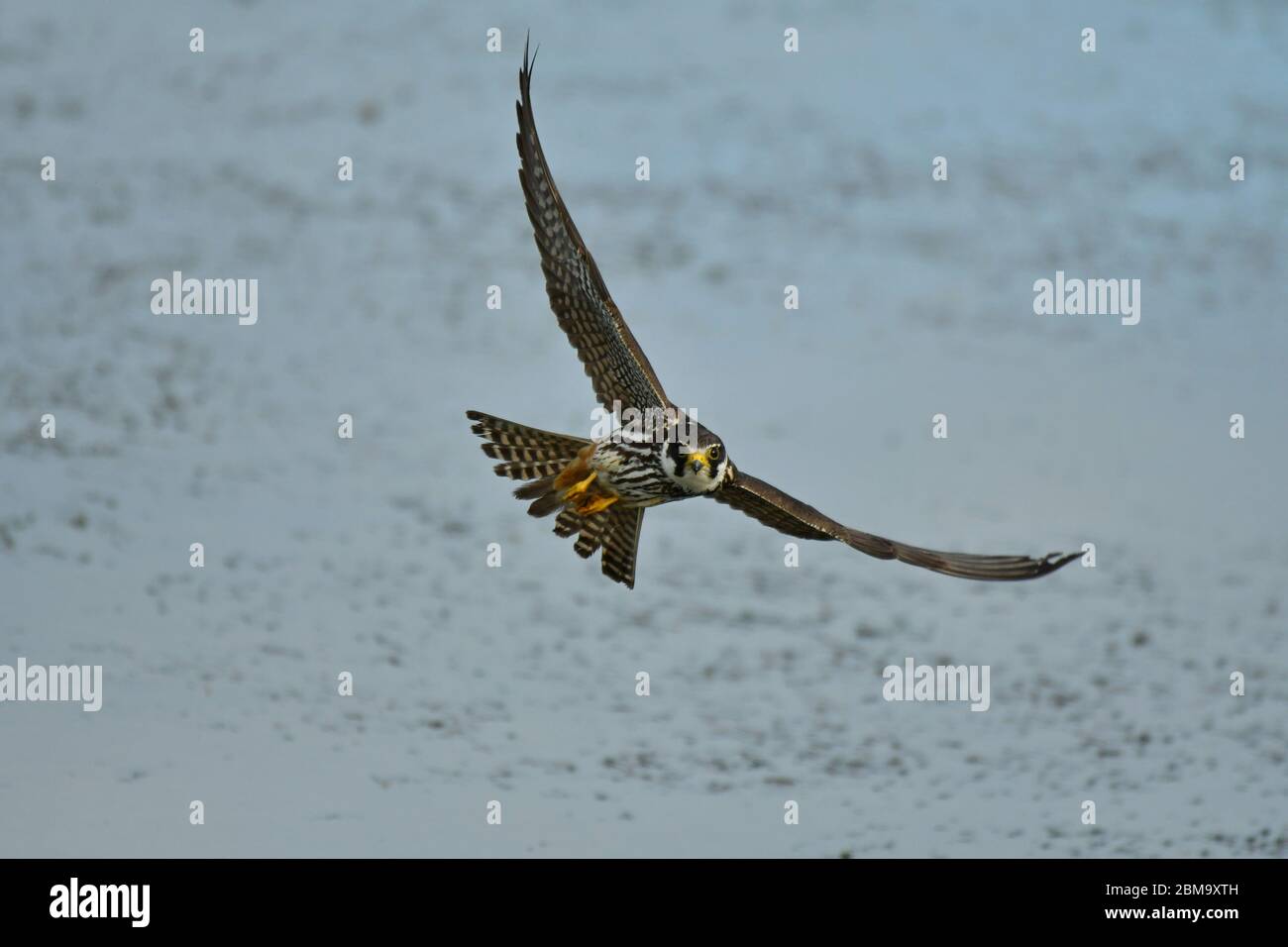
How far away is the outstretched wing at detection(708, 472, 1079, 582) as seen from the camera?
8719 mm

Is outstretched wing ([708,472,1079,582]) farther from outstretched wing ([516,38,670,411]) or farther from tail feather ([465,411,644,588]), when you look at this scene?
tail feather ([465,411,644,588])

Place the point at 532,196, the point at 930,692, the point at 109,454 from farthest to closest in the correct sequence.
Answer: the point at 109,454
the point at 930,692
the point at 532,196

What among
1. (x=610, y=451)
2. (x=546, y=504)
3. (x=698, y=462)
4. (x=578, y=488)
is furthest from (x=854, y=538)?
(x=546, y=504)

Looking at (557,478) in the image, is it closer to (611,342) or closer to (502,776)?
(611,342)

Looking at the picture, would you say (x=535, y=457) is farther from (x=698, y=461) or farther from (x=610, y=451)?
(x=698, y=461)

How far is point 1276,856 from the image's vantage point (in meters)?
11.0

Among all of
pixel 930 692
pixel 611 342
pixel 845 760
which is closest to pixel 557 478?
pixel 611 342

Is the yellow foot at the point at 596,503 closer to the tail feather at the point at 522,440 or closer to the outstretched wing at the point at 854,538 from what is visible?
the tail feather at the point at 522,440

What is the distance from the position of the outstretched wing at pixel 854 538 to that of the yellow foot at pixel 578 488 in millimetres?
585

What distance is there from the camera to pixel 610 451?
9047 millimetres

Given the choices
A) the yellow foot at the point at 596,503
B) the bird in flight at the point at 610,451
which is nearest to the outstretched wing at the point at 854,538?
the bird in flight at the point at 610,451

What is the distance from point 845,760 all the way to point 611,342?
3784 millimetres

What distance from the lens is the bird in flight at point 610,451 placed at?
28.6 ft

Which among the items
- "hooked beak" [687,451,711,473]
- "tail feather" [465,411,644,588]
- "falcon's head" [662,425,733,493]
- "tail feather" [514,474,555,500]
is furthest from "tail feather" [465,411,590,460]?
"hooked beak" [687,451,711,473]
